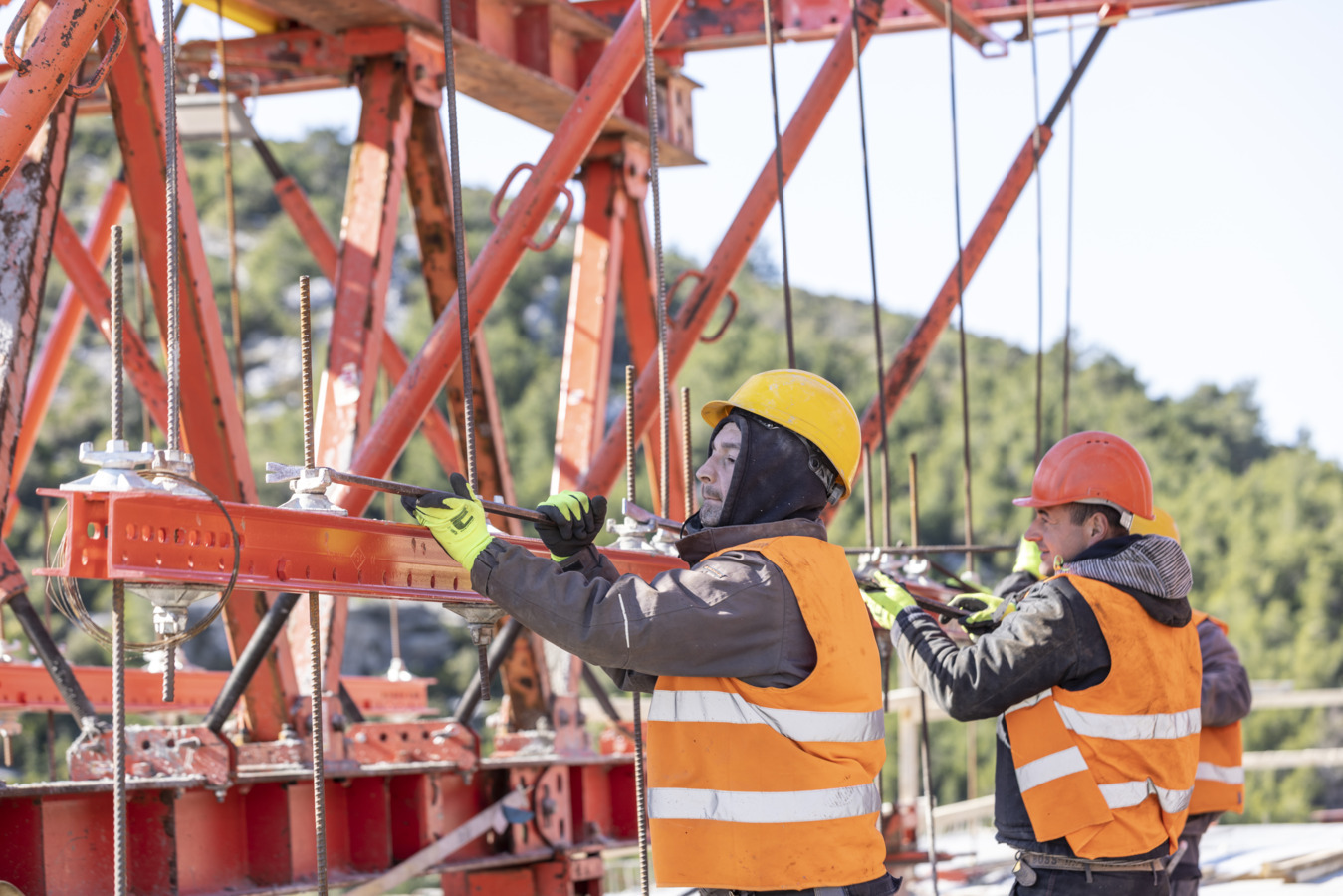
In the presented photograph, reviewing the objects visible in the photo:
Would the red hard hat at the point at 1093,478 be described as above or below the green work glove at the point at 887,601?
above

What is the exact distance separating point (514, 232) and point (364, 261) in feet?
3.11

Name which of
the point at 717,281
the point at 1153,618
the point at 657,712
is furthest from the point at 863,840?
the point at 717,281

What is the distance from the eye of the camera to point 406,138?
6938 millimetres

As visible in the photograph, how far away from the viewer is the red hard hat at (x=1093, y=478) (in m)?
4.51

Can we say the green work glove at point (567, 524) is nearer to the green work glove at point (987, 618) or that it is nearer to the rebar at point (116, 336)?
the rebar at point (116, 336)

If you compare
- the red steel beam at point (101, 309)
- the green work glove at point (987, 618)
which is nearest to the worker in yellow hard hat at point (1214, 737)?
the green work glove at point (987, 618)

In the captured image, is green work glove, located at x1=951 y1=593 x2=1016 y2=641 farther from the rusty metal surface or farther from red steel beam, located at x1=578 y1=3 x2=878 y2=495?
red steel beam, located at x1=578 y1=3 x2=878 y2=495

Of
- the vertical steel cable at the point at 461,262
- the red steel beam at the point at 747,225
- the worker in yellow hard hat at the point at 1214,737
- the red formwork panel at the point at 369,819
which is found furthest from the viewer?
the red steel beam at the point at 747,225

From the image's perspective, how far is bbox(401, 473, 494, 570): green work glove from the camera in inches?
124

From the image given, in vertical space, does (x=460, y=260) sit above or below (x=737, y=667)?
above

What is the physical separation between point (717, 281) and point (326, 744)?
297cm

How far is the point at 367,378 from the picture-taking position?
6520mm

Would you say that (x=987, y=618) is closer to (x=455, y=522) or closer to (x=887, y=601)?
(x=887, y=601)

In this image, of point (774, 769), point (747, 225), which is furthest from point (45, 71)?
point (747, 225)
